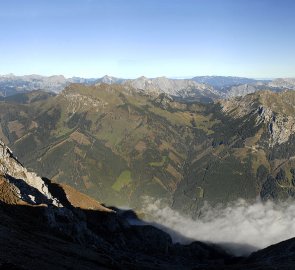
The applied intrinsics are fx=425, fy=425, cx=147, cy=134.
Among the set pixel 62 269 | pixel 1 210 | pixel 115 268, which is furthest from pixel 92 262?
pixel 1 210

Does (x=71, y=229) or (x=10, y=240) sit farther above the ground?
(x=10, y=240)

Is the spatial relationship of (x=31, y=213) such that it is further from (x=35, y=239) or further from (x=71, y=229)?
(x=35, y=239)

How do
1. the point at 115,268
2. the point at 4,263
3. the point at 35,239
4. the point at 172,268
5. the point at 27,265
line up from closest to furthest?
the point at 4,263 < the point at 27,265 < the point at 35,239 < the point at 115,268 < the point at 172,268

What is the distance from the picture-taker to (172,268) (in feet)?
649

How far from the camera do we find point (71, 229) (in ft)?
576

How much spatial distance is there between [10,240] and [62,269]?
53.1 ft

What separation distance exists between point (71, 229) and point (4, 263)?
9944 centimetres

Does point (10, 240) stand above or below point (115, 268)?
above

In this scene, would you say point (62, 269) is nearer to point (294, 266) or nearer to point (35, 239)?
point (35, 239)

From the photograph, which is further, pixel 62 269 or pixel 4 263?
pixel 62 269

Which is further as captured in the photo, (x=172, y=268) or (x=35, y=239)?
(x=172, y=268)

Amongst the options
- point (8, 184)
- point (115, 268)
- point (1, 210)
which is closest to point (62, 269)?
point (115, 268)

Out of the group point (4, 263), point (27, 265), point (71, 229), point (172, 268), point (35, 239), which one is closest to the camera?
point (4, 263)

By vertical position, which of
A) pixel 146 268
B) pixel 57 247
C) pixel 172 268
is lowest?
pixel 172 268
